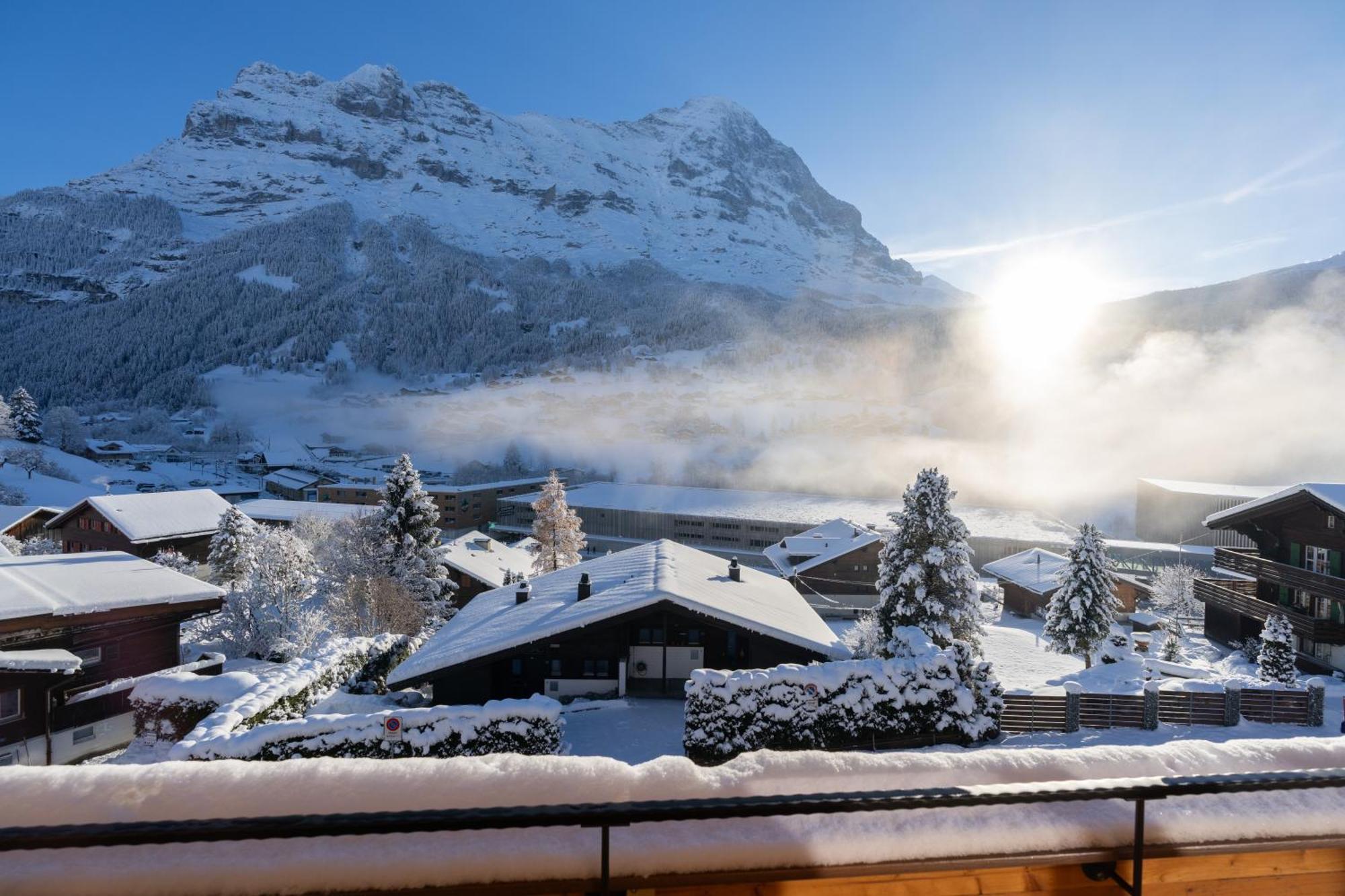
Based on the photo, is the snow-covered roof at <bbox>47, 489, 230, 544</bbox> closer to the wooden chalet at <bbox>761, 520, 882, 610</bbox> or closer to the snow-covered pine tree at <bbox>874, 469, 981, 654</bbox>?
the wooden chalet at <bbox>761, 520, 882, 610</bbox>

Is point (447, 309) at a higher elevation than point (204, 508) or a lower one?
higher

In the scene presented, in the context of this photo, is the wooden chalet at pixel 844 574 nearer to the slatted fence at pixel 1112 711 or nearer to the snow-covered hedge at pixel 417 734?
the slatted fence at pixel 1112 711

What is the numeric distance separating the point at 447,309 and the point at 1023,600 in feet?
630

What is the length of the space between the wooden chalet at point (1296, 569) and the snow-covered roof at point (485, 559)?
31.8 meters

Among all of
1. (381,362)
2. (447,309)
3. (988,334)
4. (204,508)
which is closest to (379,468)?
(204,508)

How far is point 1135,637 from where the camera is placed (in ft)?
90.9

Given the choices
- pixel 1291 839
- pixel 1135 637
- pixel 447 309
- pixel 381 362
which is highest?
pixel 447 309

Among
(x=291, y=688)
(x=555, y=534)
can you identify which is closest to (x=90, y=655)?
(x=291, y=688)

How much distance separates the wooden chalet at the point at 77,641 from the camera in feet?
45.1

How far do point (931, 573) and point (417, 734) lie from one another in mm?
14918

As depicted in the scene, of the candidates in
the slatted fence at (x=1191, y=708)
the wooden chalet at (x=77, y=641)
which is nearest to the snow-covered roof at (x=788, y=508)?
the slatted fence at (x=1191, y=708)

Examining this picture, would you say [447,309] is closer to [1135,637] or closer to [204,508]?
[204,508]

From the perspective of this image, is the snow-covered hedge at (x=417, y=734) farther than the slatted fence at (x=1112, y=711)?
No

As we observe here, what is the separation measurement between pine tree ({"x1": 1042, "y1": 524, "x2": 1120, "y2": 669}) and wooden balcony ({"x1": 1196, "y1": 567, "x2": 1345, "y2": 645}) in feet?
14.3
